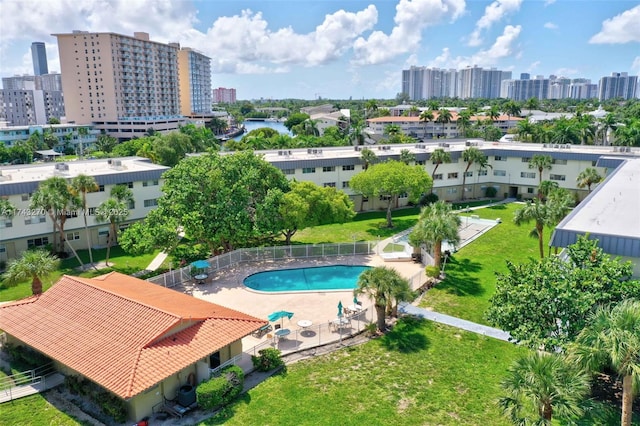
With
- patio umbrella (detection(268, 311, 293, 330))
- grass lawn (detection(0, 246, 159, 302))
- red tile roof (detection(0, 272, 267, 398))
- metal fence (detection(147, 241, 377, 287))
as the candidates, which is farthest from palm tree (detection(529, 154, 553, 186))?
red tile roof (detection(0, 272, 267, 398))

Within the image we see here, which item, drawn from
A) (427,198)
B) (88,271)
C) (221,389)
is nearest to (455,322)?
(221,389)

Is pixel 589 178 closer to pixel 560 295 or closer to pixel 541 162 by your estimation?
pixel 541 162

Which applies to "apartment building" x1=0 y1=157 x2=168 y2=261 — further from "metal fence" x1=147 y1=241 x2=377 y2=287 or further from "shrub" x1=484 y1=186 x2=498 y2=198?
"shrub" x1=484 y1=186 x2=498 y2=198

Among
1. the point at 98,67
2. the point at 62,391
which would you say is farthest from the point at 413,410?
the point at 98,67

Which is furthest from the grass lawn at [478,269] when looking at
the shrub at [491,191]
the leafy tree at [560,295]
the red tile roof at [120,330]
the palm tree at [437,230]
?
the red tile roof at [120,330]

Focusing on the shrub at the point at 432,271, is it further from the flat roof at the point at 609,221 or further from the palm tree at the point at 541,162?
the palm tree at the point at 541,162

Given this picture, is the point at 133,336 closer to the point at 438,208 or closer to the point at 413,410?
the point at 413,410
